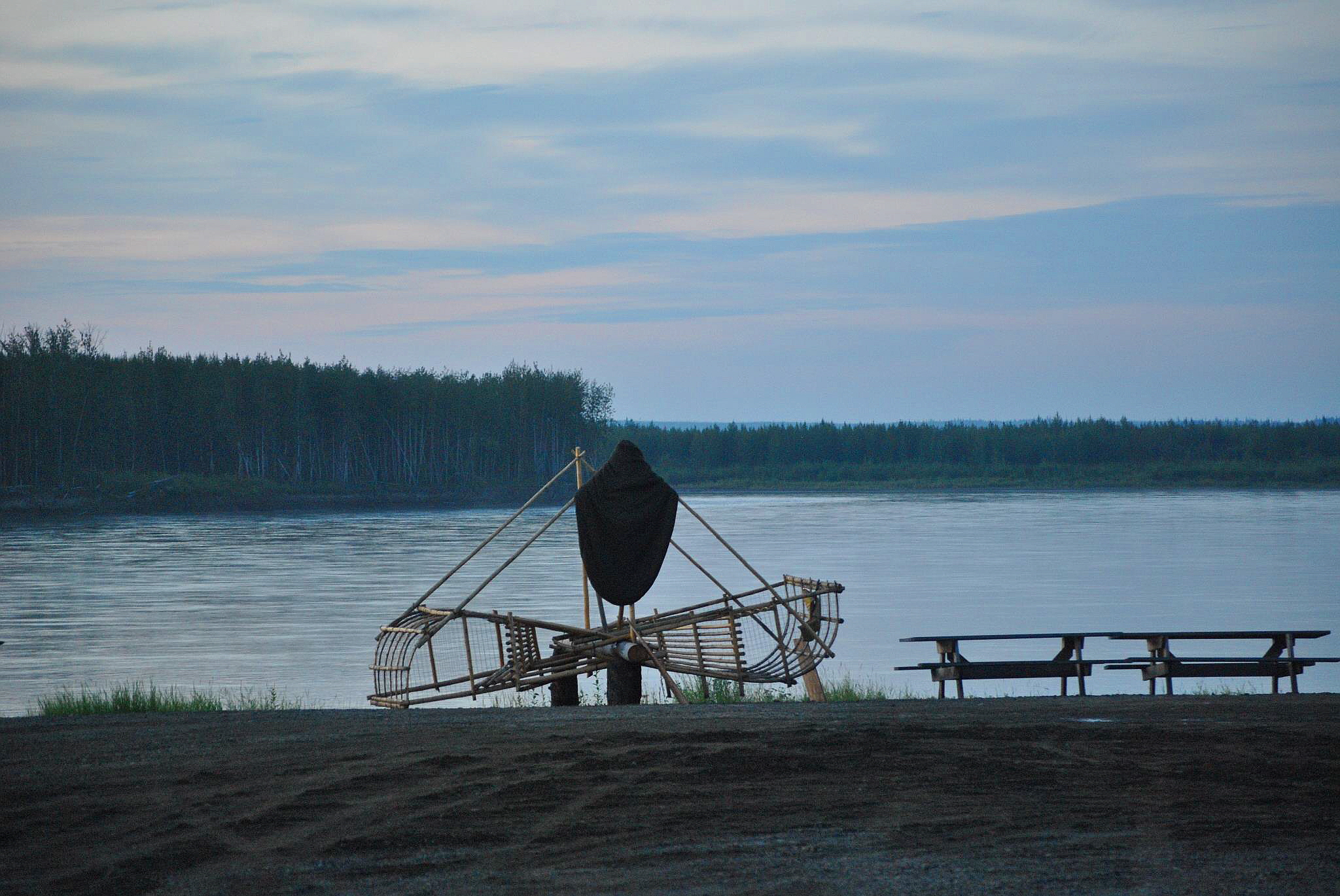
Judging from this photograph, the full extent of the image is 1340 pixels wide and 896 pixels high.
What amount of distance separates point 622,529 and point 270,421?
216ft

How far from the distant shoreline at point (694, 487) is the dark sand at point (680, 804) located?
5783 cm

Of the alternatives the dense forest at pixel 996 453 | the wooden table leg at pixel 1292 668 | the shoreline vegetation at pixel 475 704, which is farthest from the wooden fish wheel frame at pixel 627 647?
the dense forest at pixel 996 453

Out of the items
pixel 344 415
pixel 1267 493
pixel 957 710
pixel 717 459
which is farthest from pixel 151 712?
pixel 717 459

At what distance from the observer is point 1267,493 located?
79.1m

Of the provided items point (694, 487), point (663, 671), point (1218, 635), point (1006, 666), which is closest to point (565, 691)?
point (663, 671)

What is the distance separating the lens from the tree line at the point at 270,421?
6919 centimetres

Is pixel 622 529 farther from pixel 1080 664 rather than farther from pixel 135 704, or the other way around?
pixel 135 704

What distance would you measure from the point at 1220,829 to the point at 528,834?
3241 mm

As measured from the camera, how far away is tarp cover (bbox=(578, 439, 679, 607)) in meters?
13.6

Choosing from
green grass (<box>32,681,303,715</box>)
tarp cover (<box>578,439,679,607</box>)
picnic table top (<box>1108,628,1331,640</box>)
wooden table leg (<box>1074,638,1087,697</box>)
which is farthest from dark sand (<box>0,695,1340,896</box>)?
tarp cover (<box>578,439,679,607</box>)

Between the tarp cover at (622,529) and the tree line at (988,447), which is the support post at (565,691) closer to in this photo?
the tarp cover at (622,529)

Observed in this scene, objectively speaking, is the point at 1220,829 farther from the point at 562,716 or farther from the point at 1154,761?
the point at 562,716

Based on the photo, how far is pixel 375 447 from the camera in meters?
80.8

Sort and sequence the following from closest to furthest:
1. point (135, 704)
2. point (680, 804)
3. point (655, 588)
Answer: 1. point (680, 804)
2. point (135, 704)
3. point (655, 588)
